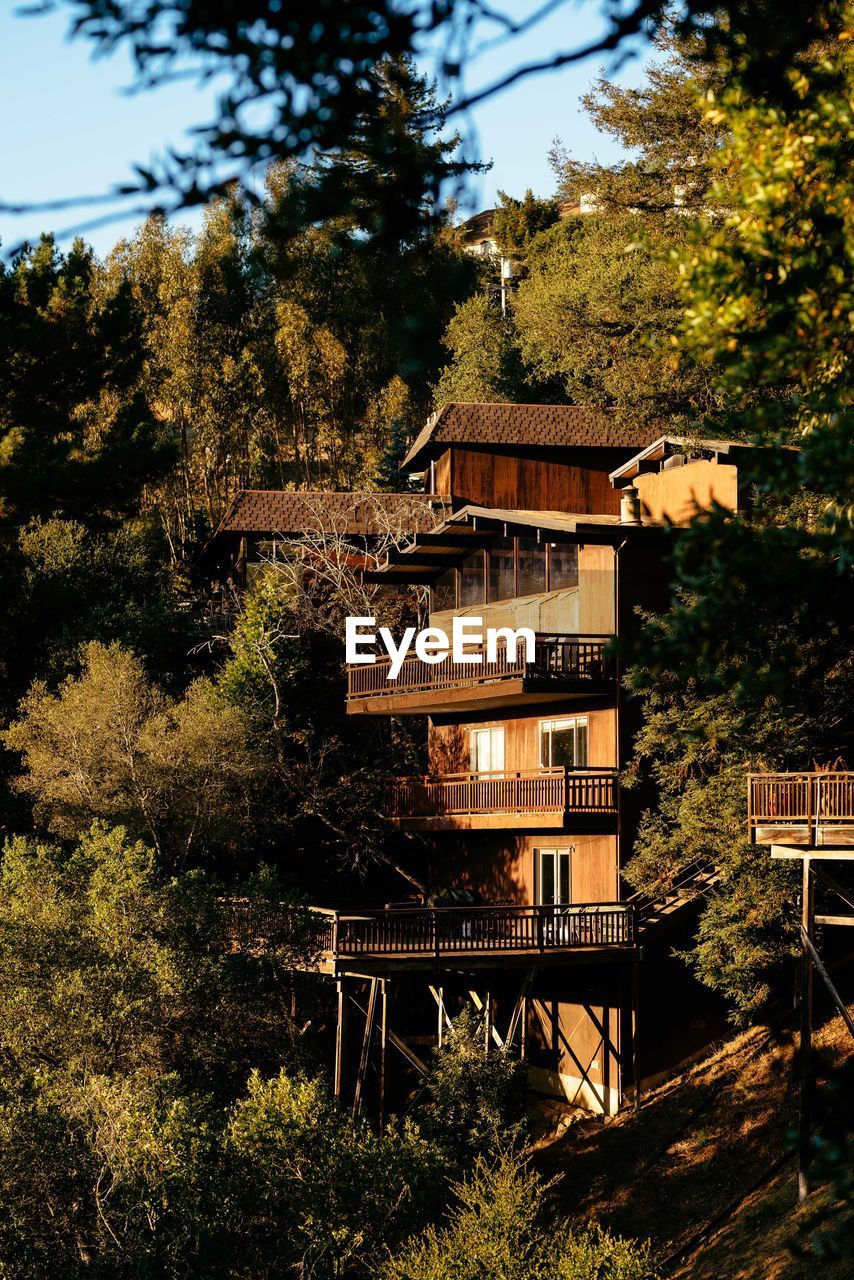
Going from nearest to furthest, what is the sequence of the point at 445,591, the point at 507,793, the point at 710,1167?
the point at 710,1167 → the point at 507,793 → the point at 445,591

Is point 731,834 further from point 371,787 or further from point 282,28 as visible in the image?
point 282,28

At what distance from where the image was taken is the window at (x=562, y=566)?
3256 cm

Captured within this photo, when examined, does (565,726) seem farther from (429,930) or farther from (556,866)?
(429,930)

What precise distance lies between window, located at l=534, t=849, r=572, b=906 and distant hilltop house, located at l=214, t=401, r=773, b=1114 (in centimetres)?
4

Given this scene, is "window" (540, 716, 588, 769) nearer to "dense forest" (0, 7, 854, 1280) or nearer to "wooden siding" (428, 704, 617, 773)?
"wooden siding" (428, 704, 617, 773)

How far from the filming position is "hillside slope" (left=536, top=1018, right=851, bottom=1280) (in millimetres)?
21688

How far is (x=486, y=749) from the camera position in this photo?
118ft

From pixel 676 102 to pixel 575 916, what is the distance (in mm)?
22521

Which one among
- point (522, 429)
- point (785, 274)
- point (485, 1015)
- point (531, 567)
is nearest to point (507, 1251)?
point (485, 1015)

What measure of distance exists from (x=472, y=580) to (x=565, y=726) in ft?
17.0

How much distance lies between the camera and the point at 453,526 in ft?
112

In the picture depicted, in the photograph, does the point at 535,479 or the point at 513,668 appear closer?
the point at 513,668

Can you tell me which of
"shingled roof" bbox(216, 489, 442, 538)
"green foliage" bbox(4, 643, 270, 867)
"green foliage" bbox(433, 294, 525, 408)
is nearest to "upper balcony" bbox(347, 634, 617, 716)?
"green foliage" bbox(4, 643, 270, 867)

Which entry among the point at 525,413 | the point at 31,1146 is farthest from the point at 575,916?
the point at 525,413
